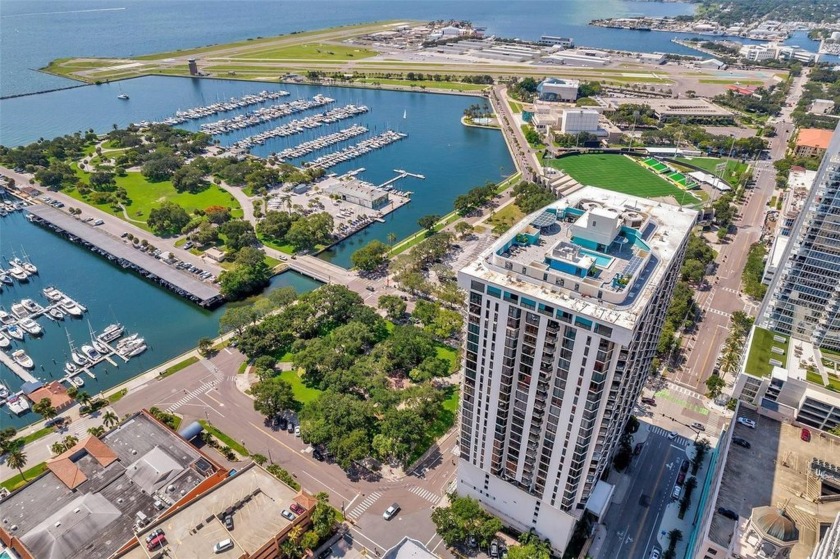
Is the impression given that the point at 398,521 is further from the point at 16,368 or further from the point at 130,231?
the point at 130,231

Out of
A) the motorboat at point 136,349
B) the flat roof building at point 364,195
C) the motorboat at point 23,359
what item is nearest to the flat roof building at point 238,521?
the motorboat at point 136,349

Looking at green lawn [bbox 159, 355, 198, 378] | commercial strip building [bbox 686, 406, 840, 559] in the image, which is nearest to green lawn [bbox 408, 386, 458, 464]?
commercial strip building [bbox 686, 406, 840, 559]

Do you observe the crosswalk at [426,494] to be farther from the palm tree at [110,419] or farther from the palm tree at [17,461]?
the palm tree at [17,461]

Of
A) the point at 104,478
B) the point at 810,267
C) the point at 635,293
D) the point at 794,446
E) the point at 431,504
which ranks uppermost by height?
the point at 635,293

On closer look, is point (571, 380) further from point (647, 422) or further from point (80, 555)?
point (80, 555)

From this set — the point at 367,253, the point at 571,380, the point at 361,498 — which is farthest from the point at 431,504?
the point at 367,253

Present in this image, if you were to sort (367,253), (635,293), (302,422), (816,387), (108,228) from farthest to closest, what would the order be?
(108,228) < (367,253) < (302,422) < (816,387) < (635,293)
